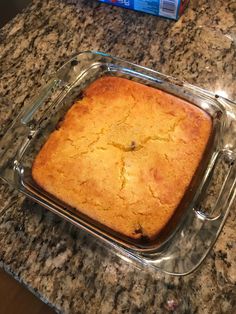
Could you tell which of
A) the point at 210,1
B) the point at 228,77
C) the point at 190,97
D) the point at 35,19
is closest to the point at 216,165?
the point at 190,97

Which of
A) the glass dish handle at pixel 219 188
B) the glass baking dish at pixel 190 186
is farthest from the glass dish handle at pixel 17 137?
the glass dish handle at pixel 219 188

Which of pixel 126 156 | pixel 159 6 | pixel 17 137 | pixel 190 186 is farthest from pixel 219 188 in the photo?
pixel 159 6

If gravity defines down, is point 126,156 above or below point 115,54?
below

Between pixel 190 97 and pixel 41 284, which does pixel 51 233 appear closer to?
pixel 41 284

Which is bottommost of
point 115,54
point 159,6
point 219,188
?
point 219,188

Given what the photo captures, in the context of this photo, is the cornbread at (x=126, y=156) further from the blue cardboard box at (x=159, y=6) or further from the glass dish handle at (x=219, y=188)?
the blue cardboard box at (x=159, y=6)

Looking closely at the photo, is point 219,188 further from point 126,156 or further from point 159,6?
point 159,6
